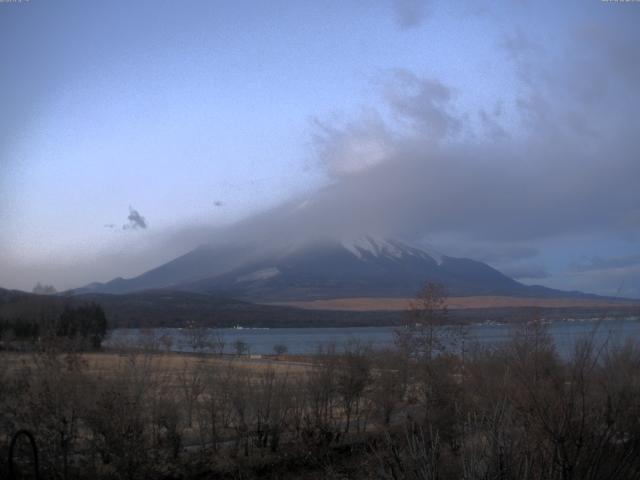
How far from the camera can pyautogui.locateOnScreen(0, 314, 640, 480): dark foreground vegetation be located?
7.82 metres

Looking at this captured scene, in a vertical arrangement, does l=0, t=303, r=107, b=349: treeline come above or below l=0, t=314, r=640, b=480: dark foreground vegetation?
above

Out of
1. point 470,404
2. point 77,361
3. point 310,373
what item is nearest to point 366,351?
point 310,373

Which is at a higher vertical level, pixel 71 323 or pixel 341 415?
pixel 71 323

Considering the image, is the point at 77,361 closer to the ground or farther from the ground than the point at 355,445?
farther from the ground

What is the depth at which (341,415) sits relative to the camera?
23.2 meters

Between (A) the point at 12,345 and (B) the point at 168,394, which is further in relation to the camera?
(A) the point at 12,345

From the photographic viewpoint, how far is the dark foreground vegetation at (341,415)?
7820 mm

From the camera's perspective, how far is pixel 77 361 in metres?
17.2

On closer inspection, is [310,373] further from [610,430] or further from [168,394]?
[610,430]

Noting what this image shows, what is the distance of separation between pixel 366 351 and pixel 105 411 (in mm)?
12215

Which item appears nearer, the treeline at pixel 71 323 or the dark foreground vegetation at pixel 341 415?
the dark foreground vegetation at pixel 341 415

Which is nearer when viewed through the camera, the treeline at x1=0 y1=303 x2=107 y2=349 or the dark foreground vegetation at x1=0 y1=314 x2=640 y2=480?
the dark foreground vegetation at x1=0 y1=314 x2=640 y2=480

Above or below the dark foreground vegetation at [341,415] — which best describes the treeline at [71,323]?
above

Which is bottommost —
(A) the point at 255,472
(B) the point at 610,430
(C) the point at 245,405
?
(A) the point at 255,472
